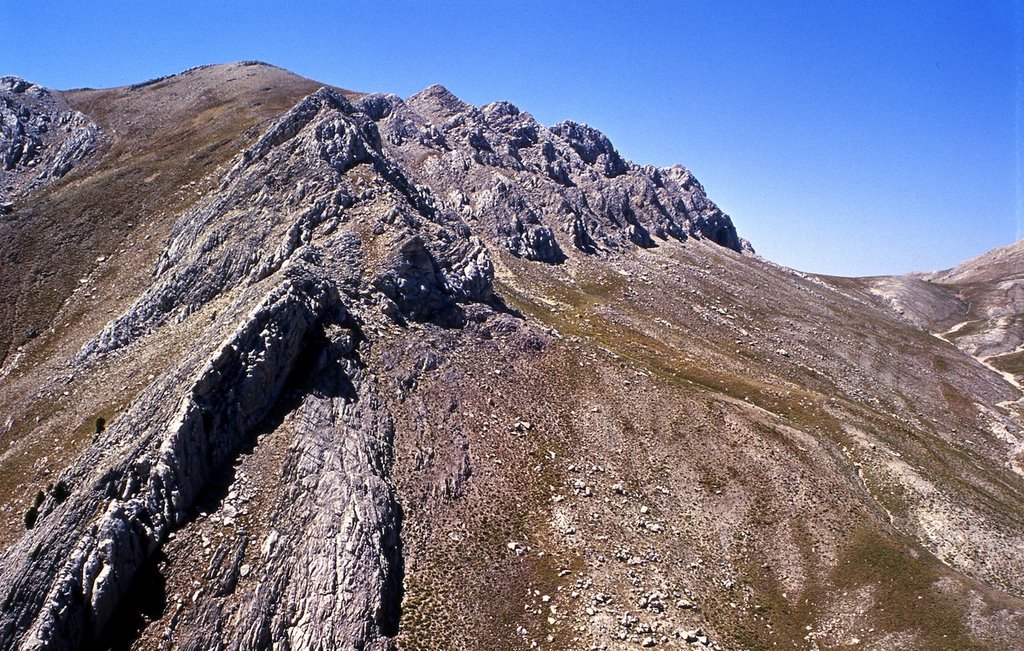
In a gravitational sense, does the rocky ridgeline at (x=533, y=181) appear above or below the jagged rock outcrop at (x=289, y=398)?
above

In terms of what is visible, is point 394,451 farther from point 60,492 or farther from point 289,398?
point 60,492

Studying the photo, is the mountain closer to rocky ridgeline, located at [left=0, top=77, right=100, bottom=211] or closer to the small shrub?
the small shrub

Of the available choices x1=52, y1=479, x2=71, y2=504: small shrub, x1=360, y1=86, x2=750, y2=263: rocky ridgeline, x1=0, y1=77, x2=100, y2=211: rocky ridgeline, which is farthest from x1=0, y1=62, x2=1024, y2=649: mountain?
x1=360, y1=86, x2=750, y2=263: rocky ridgeline

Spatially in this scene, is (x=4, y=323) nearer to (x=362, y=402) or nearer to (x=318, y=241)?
(x=318, y=241)

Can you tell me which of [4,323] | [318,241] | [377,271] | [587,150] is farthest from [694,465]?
[587,150]

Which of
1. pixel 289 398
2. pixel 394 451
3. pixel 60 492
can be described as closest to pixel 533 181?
pixel 394 451

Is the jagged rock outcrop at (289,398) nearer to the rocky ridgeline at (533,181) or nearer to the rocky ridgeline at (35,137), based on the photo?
the rocky ridgeline at (35,137)

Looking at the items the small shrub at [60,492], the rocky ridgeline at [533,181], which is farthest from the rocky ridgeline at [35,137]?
the small shrub at [60,492]
